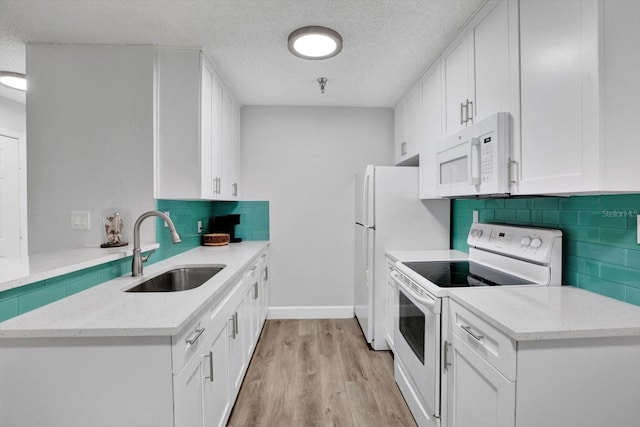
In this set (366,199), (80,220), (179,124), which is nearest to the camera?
(80,220)

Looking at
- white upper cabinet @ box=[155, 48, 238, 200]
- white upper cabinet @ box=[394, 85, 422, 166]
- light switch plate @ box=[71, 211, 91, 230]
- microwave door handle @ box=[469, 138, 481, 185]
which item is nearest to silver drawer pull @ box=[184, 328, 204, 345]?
white upper cabinet @ box=[155, 48, 238, 200]

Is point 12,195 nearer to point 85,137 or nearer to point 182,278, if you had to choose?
point 85,137

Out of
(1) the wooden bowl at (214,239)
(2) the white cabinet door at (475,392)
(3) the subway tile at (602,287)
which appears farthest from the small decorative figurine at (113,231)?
(3) the subway tile at (602,287)

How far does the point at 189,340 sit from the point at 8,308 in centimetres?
66

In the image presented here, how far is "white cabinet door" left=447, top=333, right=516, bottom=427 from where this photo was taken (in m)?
1.10

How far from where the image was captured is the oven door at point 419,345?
1.57m

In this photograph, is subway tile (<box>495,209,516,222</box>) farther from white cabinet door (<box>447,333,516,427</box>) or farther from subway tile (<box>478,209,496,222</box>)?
white cabinet door (<box>447,333,516,427</box>)

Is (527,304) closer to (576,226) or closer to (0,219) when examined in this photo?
(576,226)

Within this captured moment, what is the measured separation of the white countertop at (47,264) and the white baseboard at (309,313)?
6.55ft

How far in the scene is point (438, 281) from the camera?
5.63ft

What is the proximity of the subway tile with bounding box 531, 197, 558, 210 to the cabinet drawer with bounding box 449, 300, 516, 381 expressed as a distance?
76 centimetres

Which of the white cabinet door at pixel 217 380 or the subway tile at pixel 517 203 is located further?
the subway tile at pixel 517 203

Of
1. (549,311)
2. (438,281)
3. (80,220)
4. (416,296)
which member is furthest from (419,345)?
(80,220)

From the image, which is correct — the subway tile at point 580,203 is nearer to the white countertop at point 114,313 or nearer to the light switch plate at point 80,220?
the white countertop at point 114,313
